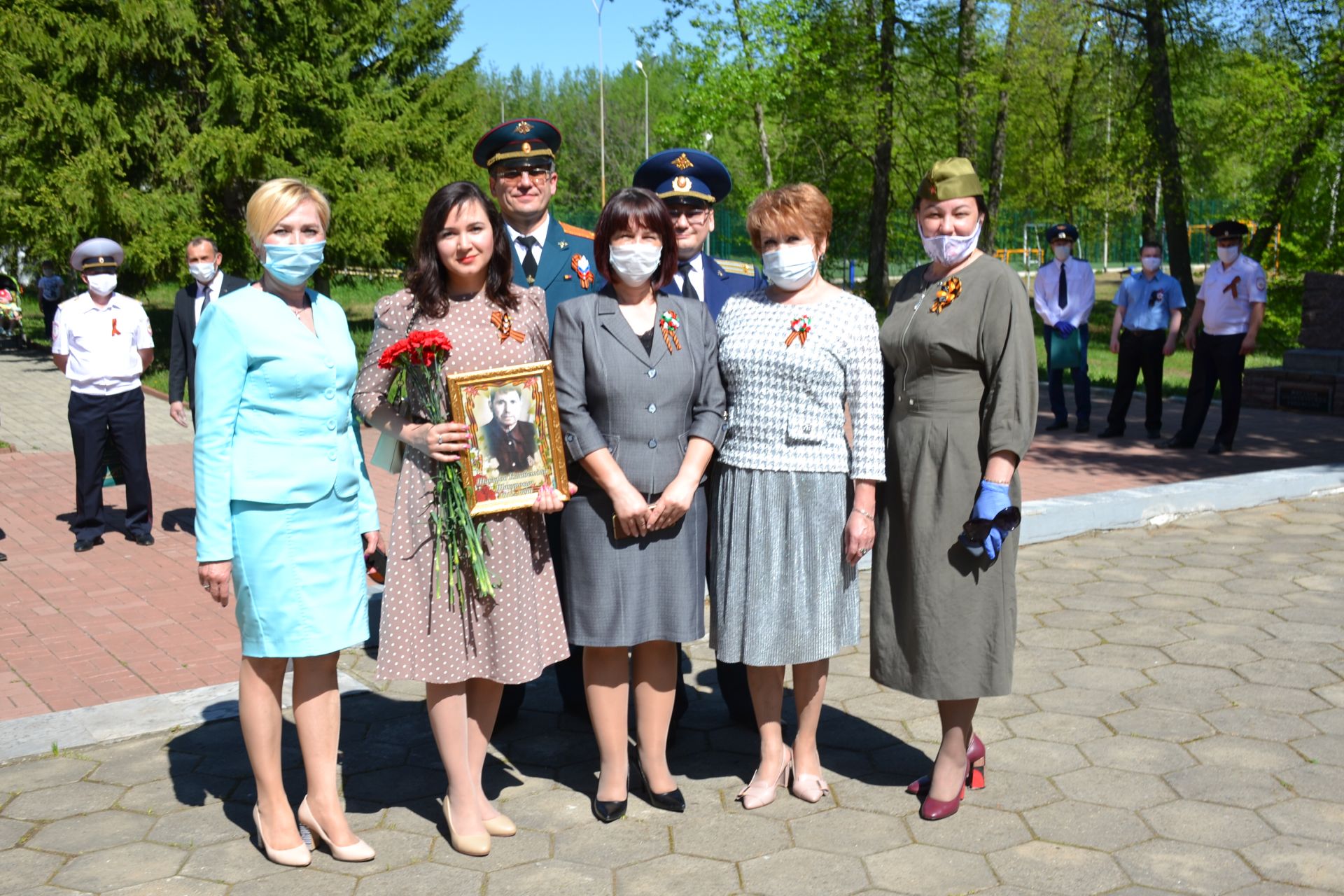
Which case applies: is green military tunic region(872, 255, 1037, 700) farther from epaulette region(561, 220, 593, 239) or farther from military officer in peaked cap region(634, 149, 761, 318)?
epaulette region(561, 220, 593, 239)

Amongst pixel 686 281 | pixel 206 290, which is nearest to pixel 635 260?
pixel 686 281

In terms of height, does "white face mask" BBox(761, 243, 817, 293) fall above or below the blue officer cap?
below

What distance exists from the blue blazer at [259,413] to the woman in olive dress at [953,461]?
1725 millimetres

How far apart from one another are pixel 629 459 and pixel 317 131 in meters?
19.6

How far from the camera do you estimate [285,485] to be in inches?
139

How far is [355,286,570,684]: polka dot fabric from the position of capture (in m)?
3.73

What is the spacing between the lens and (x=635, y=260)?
3.83 metres

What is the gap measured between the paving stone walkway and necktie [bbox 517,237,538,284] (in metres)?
1.72

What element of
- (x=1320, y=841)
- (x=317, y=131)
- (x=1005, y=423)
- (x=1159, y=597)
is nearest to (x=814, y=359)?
(x=1005, y=423)

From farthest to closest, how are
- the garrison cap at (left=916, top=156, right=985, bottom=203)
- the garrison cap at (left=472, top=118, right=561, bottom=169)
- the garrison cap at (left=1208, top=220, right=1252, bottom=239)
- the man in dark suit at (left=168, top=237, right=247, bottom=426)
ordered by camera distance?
the garrison cap at (left=1208, top=220, right=1252, bottom=239) < the man in dark suit at (left=168, top=237, right=247, bottom=426) < the garrison cap at (left=472, top=118, right=561, bottom=169) < the garrison cap at (left=916, top=156, right=985, bottom=203)

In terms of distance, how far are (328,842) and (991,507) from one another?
86.5 inches

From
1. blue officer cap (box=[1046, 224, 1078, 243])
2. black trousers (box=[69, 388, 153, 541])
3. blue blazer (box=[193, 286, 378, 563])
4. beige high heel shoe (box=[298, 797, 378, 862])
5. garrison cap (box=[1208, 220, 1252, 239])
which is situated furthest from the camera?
blue officer cap (box=[1046, 224, 1078, 243])

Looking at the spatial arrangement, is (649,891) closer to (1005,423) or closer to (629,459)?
(629,459)

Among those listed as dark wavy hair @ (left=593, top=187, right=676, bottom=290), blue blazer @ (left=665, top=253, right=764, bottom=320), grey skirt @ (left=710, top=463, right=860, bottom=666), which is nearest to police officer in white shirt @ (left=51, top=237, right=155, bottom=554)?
blue blazer @ (left=665, top=253, right=764, bottom=320)
